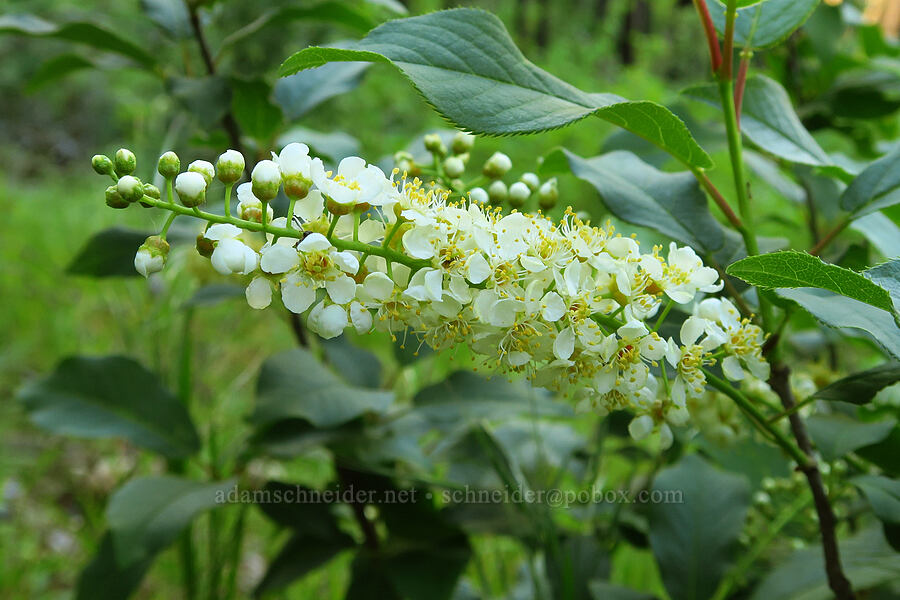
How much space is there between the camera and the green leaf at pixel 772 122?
0.80 metres

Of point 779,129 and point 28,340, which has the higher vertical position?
point 779,129

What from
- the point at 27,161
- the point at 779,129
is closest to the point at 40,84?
the point at 779,129

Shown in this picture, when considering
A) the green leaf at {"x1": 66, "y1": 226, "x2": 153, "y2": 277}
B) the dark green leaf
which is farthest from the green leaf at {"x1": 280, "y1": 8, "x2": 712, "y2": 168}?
the green leaf at {"x1": 66, "y1": 226, "x2": 153, "y2": 277}

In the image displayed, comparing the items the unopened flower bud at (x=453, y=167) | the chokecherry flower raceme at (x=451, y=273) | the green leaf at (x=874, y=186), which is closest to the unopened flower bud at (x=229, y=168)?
the chokecherry flower raceme at (x=451, y=273)

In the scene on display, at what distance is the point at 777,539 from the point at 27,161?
6.93 meters

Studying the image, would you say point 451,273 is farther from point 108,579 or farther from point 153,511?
point 108,579

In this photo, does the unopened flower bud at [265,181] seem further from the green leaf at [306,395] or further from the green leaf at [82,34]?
the green leaf at [82,34]

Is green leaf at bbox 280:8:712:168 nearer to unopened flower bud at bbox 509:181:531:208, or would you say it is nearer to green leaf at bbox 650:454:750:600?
unopened flower bud at bbox 509:181:531:208

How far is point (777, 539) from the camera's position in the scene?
1141mm

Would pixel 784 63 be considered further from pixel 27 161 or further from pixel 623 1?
pixel 27 161

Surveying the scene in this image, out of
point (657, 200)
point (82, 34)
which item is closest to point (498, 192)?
point (657, 200)

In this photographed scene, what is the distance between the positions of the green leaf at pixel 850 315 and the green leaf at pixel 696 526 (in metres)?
0.44

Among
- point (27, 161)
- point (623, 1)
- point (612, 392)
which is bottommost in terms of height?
point (27, 161)

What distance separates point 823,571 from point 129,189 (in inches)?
35.0
